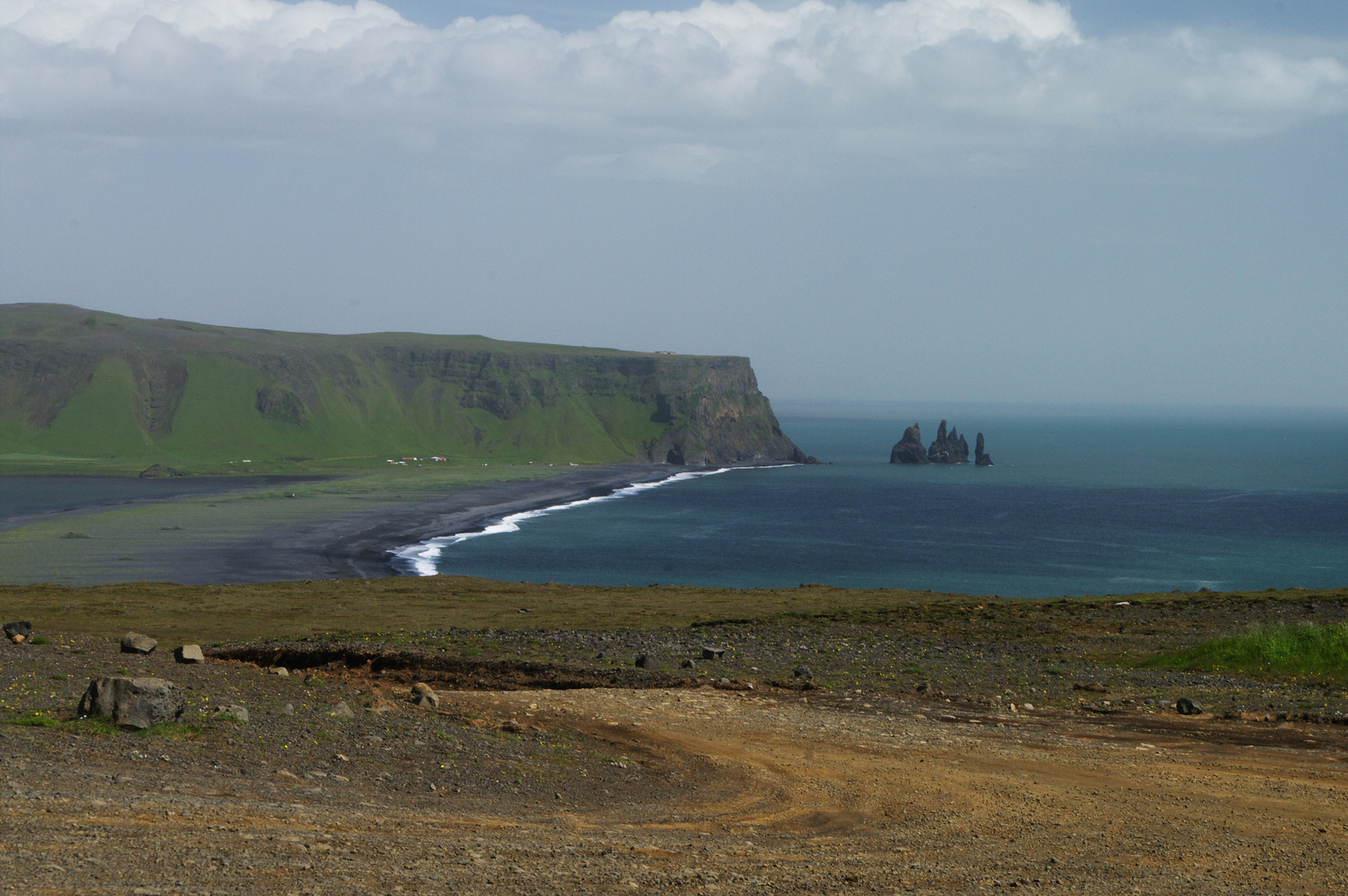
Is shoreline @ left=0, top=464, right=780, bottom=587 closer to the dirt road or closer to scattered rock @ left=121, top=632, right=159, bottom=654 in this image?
scattered rock @ left=121, top=632, right=159, bottom=654

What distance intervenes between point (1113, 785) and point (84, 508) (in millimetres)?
114305

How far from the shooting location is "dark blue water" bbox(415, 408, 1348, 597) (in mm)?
75312

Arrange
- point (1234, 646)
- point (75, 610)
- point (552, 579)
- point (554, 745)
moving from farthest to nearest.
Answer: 1. point (552, 579)
2. point (75, 610)
3. point (1234, 646)
4. point (554, 745)

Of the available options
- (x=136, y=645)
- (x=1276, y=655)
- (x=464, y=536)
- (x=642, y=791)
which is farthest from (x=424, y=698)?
(x=464, y=536)

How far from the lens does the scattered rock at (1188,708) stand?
64.9 feet

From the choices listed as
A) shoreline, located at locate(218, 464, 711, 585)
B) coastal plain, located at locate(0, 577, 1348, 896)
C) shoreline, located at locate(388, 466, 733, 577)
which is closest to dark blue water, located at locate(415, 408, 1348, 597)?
shoreline, located at locate(388, 466, 733, 577)

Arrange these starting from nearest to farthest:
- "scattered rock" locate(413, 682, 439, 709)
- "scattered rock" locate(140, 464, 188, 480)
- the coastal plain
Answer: the coastal plain
"scattered rock" locate(413, 682, 439, 709)
"scattered rock" locate(140, 464, 188, 480)

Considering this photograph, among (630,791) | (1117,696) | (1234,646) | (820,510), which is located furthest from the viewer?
(820,510)

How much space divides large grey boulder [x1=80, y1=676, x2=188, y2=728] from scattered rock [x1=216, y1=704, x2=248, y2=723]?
555 mm

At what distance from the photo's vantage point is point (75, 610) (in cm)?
3878

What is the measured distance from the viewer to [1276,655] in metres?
25.3

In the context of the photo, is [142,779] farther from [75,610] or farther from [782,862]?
[75,610]

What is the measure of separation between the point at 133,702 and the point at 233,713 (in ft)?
4.25

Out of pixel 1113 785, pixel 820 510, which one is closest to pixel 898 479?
pixel 820 510
